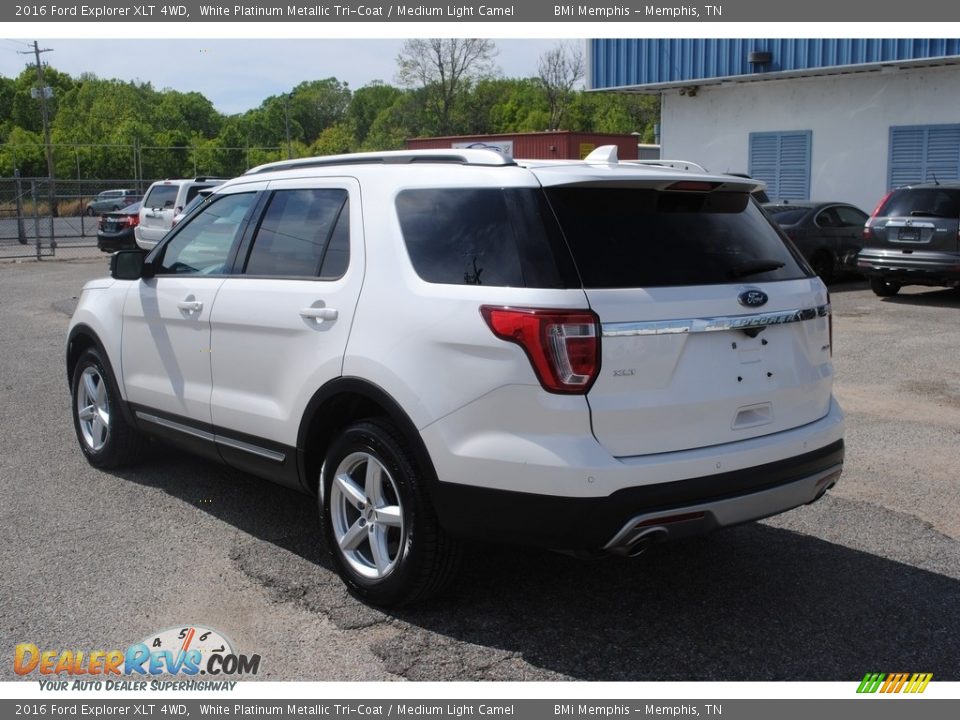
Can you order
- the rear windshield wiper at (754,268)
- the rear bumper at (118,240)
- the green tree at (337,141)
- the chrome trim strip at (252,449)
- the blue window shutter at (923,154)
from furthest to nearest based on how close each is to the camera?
the green tree at (337,141)
the rear bumper at (118,240)
the blue window shutter at (923,154)
the chrome trim strip at (252,449)
the rear windshield wiper at (754,268)

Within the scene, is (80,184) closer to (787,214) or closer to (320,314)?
(787,214)

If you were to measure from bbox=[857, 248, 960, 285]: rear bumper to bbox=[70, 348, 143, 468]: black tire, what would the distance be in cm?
1152

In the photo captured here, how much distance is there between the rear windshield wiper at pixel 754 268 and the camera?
4.09 meters

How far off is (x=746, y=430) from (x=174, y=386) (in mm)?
3080

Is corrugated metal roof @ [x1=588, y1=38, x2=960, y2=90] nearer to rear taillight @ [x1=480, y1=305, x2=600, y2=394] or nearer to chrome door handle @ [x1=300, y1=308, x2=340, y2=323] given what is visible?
chrome door handle @ [x1=300, y1=308, x2=340, y2=323]

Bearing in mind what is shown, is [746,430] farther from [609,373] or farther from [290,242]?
[290,242]

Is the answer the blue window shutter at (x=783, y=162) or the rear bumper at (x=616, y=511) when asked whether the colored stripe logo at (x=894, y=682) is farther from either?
the blue window shutter at (x=783, y=162)

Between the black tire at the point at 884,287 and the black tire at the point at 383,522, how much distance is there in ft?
42.3

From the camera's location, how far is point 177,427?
5.51 metres

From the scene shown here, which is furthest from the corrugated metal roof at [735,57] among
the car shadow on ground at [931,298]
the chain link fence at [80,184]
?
the chain link fence at [80,184]

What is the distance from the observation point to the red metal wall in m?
30.9

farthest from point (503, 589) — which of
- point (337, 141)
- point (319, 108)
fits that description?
point (319, 108)

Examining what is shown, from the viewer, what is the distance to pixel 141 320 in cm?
579

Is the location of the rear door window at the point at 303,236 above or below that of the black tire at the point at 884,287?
above
